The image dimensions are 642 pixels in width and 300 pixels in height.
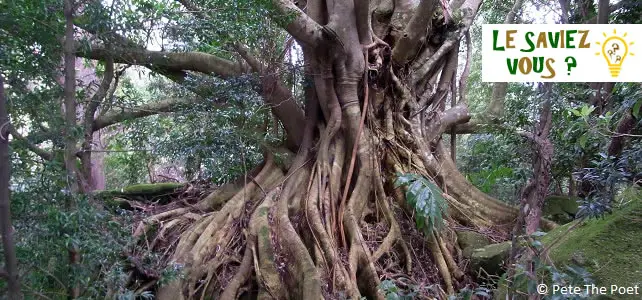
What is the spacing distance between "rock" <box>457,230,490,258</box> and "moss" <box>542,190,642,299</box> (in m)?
1.23

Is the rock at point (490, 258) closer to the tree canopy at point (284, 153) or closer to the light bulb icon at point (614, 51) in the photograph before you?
the tree canopy at point (284, 153)

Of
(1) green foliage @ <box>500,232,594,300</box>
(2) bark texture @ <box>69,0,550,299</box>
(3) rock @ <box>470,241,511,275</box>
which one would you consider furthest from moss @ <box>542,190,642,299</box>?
(2) bark texture @ <box>69,0,550,299</box>

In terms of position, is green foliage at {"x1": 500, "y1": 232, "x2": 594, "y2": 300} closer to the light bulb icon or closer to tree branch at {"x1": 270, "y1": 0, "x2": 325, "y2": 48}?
the light bulb icon

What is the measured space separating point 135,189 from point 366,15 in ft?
12.1

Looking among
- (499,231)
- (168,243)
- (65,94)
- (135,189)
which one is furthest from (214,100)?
(499,231)

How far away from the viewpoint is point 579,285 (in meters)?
2.34

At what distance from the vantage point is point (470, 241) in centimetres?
453

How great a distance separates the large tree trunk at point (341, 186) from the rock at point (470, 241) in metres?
0.11

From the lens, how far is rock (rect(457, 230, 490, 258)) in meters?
4.44

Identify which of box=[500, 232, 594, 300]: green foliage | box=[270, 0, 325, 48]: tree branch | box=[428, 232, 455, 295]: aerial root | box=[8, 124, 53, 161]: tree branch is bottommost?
box=[428, 232, 455, 295]: aerial root

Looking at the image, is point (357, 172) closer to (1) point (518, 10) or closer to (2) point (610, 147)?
(2) point (610, 147)

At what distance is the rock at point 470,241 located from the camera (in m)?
4.44

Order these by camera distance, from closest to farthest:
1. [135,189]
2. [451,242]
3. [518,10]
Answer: [451,242], [135,189], [518,10]

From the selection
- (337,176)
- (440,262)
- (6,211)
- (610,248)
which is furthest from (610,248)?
(6,211)
